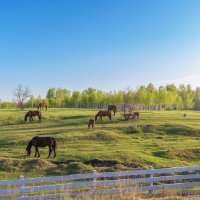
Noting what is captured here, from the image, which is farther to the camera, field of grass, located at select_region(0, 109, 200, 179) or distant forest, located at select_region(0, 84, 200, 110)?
distant forest, located at select_region(0, 84, 200, 110)

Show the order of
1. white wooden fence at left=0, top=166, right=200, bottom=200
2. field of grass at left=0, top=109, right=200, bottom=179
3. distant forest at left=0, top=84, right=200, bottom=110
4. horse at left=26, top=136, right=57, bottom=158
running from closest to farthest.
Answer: white wooden fence at left=0, top=166, right=200, bottom=200
field of grass at left=0, top=109, right=200, bottom=179
horse at left=26, top=136, right=57, bottom=158
distant forest at left=0, top=84, right=200, bottom=110

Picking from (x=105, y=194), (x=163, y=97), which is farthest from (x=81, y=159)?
(x=163, y=97)

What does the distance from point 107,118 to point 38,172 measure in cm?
2835

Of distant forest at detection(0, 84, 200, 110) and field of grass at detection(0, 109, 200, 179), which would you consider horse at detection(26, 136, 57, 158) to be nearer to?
field of grass at detection(0, 109, 200, 179)

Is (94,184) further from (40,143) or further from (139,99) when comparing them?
(139,99)

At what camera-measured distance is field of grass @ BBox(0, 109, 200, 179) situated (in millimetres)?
24469

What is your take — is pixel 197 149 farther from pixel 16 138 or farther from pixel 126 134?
pixel 16 138

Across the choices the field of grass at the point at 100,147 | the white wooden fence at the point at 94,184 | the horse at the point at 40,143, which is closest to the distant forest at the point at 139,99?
the field of grass at the point at 100,147

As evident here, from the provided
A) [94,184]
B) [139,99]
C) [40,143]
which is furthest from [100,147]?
[139,99]

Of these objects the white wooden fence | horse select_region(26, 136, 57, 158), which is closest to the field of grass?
horse select_region(26, 136, 57, 158)

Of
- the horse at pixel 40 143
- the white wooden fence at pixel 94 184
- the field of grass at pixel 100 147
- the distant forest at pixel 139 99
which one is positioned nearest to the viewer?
the white wooden fence at pixel 94 184

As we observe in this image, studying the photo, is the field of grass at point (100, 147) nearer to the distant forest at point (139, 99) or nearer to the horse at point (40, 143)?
the horse at point (40, 143)

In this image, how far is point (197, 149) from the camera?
3206 centimetres

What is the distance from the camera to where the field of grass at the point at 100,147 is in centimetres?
2447
